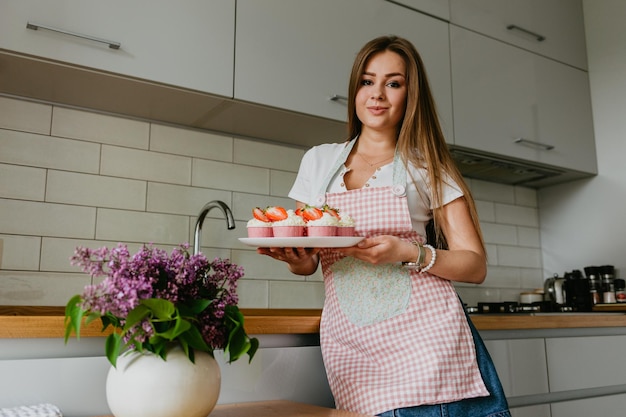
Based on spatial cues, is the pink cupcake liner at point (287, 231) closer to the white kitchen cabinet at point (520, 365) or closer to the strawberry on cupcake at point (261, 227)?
the strawberry on cupcake at point (261, 227)

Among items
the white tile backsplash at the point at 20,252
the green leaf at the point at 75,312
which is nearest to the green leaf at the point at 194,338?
the green leaf at the point at 75,312

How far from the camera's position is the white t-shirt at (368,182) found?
128 cm

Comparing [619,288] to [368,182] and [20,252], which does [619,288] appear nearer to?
[368,182]

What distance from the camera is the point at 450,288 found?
1235 millimetres

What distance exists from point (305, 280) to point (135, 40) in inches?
40.5

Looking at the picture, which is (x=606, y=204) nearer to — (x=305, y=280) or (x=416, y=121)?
(x=305, y=280)

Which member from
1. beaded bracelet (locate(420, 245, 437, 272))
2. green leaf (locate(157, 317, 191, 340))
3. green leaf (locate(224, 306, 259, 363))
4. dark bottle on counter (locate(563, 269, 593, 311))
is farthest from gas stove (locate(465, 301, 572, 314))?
green leaf (locate(157, 317, 191, 340))

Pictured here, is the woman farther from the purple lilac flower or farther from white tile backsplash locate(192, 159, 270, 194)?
white tile backsplash locate(192, 159, 270, 194)

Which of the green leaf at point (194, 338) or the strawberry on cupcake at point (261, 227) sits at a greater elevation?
the strawberry on cupcake at point (261, 227)

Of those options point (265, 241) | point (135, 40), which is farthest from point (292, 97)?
point (265, 241)

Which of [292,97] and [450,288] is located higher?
[292,97]

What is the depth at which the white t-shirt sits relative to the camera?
128cm

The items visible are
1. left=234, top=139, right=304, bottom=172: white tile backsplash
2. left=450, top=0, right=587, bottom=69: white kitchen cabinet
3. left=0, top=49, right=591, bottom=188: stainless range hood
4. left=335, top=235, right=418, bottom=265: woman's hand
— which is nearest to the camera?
left=335, top=235, right=418, bottom=265: woman's hand

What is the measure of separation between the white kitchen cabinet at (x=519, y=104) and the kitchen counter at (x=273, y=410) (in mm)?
1447
